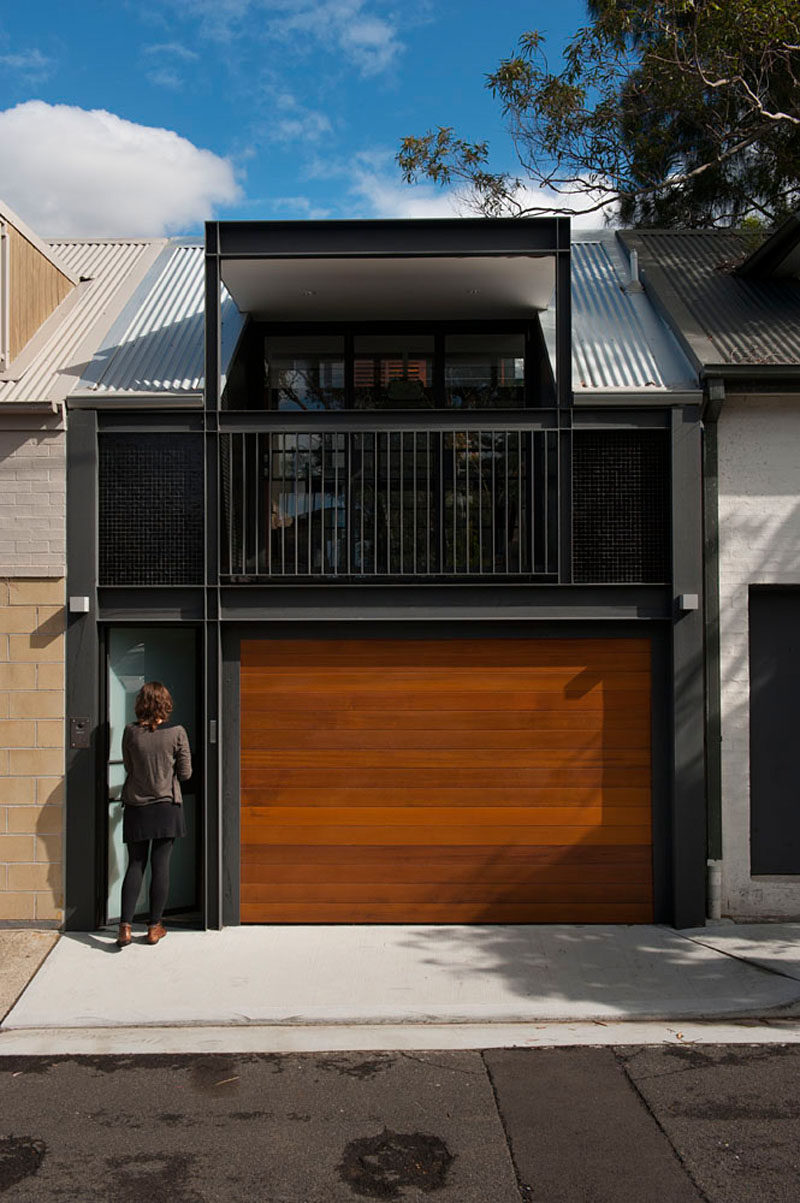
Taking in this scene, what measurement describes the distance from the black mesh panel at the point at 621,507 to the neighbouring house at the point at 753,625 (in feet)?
1.23

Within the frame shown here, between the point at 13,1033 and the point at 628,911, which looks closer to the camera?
the point at 13,1033

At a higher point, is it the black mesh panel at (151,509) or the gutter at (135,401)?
the gutter at (135,401)

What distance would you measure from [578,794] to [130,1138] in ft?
12.9

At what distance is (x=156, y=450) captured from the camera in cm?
719

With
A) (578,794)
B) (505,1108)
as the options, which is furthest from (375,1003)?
(578,794)

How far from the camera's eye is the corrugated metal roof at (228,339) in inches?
292

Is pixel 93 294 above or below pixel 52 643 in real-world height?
above

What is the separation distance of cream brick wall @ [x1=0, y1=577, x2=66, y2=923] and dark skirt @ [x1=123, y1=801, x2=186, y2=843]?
2.07 feet

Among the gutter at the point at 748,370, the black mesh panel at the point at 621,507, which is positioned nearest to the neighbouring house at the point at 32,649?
the black mesh panel at the point at 621,507

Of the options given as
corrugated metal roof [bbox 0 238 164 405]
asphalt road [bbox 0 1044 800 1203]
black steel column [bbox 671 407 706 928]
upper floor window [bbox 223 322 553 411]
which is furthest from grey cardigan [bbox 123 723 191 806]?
black steel column [bbox 671 407 706 928]

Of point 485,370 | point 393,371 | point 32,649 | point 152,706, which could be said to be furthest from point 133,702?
point 485,370

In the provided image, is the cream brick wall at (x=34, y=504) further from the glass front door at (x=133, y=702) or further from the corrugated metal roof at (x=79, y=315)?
the glass front door at (x=133, y=702)

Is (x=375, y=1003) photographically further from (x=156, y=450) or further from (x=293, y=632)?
(x=156, y=450)

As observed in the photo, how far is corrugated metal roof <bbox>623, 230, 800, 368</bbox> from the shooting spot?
7648mm
